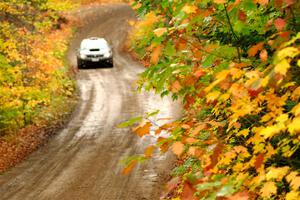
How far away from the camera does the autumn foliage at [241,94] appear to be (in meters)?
3.23

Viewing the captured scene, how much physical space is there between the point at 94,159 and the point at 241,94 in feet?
34.4

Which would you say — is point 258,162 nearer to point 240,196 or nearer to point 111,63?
point 240,196

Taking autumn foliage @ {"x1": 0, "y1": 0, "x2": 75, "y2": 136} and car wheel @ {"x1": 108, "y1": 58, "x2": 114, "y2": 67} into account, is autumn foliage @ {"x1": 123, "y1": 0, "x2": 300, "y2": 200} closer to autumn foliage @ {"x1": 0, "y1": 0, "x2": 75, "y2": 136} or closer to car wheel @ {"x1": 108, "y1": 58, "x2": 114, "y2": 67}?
autumn foliage @ {"x1": 0, "y1": 0, "x2": 75, "y2": 136}

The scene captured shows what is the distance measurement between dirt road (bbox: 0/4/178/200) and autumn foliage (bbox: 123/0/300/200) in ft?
20.4

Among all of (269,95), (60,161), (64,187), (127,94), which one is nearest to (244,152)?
(269,95)

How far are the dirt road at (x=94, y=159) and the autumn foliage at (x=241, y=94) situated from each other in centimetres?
622

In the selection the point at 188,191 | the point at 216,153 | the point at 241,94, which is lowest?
the point at 188,191

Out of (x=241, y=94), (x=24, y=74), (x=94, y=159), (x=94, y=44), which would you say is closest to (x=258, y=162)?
(x=241, y=94)

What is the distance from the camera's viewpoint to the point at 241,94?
3705 mm

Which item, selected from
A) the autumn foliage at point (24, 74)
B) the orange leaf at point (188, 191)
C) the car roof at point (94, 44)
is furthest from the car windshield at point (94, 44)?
the orange leaf at point (188, 191)

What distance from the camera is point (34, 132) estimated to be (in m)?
16.7

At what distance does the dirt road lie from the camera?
37.6 ft

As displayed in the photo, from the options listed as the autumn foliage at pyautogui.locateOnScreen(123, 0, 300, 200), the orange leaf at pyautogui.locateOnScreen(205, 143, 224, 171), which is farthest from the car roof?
the orange leaf at pyautogui.locateOnScreen(205, 143, 224, 171)

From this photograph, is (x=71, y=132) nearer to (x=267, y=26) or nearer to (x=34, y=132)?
(x=34, y=132)
